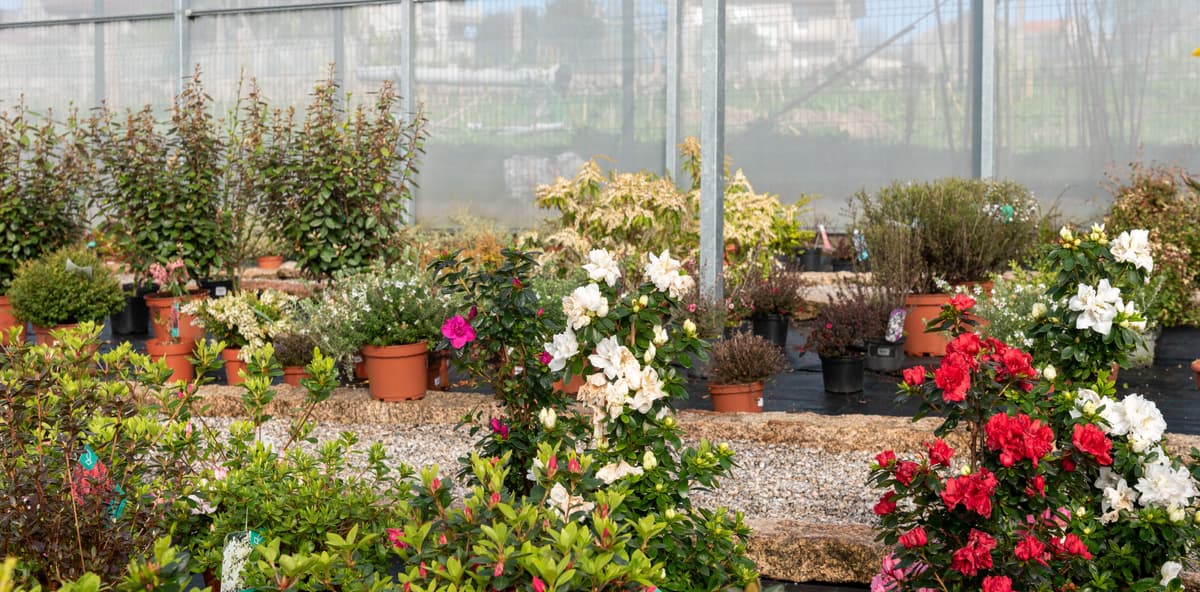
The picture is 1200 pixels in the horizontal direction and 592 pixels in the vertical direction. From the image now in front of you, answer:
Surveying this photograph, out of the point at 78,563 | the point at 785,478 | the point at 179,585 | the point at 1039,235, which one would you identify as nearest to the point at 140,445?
the point at 78,563

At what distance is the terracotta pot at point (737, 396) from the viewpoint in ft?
16.0

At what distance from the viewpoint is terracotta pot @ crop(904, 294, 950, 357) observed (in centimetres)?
623

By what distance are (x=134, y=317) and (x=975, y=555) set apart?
23.2 ft

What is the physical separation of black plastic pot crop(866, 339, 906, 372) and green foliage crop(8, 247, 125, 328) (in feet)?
14.6

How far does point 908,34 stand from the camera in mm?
10750

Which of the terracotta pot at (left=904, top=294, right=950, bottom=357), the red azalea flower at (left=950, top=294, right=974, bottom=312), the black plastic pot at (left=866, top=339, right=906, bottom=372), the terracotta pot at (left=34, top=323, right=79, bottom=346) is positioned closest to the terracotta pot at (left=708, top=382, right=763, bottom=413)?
the black plastic pot at (left=866, top=339, right=906, bottom=372)

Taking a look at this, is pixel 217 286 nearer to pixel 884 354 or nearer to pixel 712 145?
pixel 712 145

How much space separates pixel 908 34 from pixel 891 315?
5928 millimetres

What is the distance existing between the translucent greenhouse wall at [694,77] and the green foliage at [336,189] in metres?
5.19

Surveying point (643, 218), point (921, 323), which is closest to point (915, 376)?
point (921, 323)

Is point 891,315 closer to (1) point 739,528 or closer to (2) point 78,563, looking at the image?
(1) point 739,528

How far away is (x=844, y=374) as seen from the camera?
17.7 feet

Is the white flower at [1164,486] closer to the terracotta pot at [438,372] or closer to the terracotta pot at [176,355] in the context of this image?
the terracotta pot at [438,372]

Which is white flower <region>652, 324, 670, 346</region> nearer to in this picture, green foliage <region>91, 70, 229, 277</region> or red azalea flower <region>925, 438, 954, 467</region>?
red azalea flower <region>925, 438, 954, 467</region>
